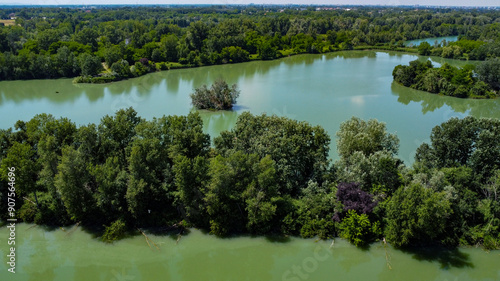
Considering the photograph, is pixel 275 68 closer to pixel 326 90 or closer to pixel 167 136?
pixel 326 90

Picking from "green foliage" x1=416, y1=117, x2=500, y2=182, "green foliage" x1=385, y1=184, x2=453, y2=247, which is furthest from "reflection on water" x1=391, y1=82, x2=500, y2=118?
"green foliage" x1=385, y1=184, x2=453, y2=247

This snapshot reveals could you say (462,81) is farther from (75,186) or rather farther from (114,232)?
(75,186)

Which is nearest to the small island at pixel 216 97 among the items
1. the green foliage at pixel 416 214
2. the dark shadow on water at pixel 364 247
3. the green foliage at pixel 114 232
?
the green foliage at pixel 114 232

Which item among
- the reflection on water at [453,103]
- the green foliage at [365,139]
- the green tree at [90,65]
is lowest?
the reflection on water at [453,103]

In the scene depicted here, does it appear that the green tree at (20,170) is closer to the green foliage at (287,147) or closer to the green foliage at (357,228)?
the green foliage at (287,147)

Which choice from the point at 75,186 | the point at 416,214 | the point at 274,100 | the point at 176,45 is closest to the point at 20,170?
the point at 75,186
